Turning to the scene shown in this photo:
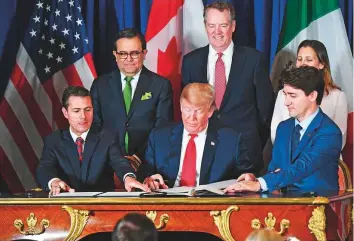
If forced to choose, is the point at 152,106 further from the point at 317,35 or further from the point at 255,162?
the point at 317,35

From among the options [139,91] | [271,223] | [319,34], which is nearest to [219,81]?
[139,91]

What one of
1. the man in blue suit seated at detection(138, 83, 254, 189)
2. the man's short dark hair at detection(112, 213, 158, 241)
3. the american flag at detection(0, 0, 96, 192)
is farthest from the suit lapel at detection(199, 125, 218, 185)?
the man's short dark hair at detection(112, 213, 158, 241)

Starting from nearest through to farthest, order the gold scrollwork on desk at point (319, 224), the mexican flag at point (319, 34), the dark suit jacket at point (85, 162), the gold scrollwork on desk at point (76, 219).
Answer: the gold scrollwork on desk at point (319, 224)
the gold scrollwork on desk at point (76, 219)
the dark suit jacket at point (85, 162)
the mexican flag at point (319, 34)

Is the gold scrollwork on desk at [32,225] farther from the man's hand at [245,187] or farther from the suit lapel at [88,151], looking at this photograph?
the man's hand at [245,187]

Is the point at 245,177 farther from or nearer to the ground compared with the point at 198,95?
nearer to the ground

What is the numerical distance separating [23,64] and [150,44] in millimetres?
1089

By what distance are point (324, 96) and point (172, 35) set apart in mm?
1700

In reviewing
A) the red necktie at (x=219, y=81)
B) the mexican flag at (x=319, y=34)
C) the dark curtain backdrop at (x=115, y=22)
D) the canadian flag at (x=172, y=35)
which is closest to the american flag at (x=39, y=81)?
the dark curtain backdrop at (x=115, y=22)

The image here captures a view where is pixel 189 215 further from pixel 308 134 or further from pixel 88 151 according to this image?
pixel 88 151

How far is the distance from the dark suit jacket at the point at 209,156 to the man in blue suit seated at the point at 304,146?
0.82 ft

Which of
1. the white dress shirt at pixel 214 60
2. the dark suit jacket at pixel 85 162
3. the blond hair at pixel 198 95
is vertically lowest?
the dark suit jacket at pixel 85 162

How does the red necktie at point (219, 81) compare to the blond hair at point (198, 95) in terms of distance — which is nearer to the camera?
the blond hair at point (198, 95)

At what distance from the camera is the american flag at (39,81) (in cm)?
852

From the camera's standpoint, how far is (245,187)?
6.04 meters
